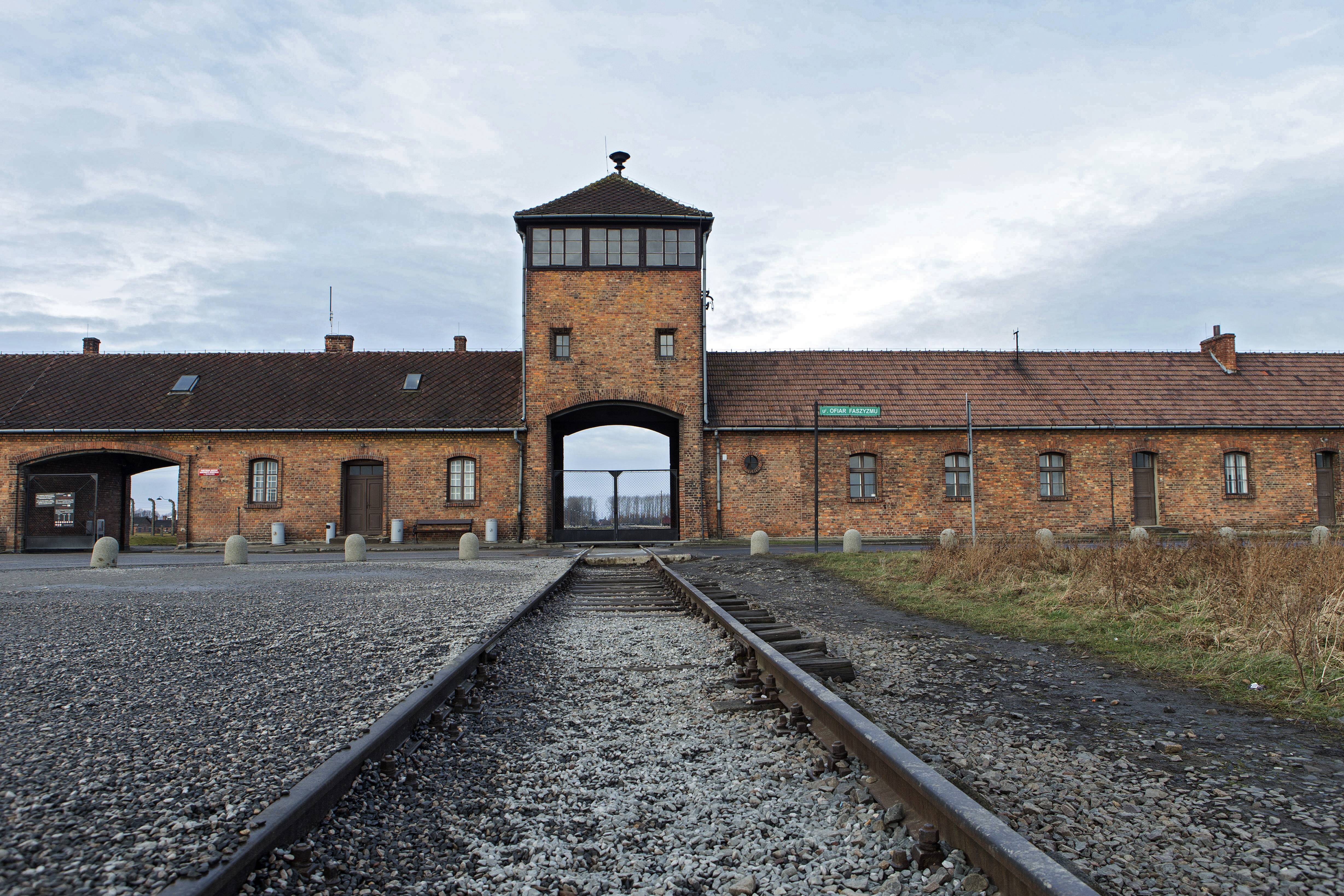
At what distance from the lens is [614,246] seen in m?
23.4

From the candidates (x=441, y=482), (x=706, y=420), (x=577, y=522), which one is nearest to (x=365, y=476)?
(x=441, y=482)

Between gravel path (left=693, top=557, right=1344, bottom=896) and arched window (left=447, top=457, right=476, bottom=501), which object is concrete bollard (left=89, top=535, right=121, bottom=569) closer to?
arched window (left=447, top=457, right=476, bottom=501)

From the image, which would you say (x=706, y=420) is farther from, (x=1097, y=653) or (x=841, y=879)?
(x=841, y=879)

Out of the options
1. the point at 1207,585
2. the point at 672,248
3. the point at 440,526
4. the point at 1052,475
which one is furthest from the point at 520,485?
the point at 1207,585

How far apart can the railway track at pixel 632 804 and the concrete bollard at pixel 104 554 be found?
14.5m

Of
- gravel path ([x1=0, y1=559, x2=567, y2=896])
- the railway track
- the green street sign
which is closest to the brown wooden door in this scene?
the green street sign

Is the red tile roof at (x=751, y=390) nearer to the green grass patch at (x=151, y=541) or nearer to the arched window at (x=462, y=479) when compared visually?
the arched window at (x=462, y=479)

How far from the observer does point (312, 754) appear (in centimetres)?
333

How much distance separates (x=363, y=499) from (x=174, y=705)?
824 inches

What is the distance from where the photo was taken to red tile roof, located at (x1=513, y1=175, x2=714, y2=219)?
2297 centimetres

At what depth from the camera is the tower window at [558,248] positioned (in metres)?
23.4

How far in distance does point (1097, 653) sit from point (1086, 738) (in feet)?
8.05

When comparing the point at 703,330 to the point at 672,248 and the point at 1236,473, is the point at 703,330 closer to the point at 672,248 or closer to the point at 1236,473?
the point at 672,248

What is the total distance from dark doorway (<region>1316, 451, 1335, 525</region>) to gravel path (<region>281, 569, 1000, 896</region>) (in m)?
28.4
